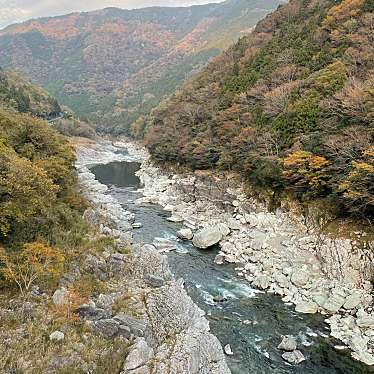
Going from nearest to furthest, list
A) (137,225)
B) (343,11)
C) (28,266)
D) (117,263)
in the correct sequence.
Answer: (28,266), (117,263), (137,225), (343,11)

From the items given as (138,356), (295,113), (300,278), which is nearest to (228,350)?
(138,356)

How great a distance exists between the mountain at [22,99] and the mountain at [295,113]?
3361 cm

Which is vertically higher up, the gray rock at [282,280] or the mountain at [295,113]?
the mountain at [295,113]

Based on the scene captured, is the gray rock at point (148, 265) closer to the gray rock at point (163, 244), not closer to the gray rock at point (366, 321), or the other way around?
the gray rock at point (163, 244)

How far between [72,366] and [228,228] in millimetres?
18304

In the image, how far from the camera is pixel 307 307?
18594 millimetres

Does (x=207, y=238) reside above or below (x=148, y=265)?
below

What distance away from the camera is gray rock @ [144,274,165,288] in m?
18.6

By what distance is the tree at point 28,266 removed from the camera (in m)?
14.3

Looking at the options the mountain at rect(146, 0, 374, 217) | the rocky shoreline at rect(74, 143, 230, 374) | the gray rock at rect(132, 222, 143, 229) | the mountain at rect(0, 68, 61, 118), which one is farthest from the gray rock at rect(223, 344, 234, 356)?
the mountain at rect(0, 68, 61, 118)

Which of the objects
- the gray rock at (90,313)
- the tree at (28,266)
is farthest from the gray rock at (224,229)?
the tree at (28,266)

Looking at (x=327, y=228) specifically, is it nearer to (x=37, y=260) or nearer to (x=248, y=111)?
(x=37, y=260)

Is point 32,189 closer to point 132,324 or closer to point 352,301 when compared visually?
point 132,324

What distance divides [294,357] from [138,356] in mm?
6450
